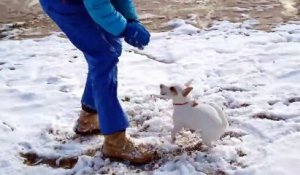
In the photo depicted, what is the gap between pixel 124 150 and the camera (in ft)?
9.85

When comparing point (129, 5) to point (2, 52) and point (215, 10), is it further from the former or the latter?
point (215, 10)

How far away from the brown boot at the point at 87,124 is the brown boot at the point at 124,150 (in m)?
0.30

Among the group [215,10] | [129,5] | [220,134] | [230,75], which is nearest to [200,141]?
[220,134]

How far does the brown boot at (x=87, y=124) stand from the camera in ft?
10.8

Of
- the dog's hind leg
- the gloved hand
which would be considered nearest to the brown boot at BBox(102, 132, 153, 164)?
the dog's hind leg

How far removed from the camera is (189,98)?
2.99 m

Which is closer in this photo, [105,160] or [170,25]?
[105,160]

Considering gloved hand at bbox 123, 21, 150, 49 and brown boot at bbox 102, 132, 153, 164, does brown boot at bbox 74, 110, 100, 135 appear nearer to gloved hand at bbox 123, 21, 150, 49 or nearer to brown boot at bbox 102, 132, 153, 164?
brown boot at bbox 102, 132, 153, 164

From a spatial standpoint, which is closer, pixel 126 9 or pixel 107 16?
pixel 107 16

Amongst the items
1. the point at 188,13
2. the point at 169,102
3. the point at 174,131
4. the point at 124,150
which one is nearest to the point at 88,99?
the point at 124,150

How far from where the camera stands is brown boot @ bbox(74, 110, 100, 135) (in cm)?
330

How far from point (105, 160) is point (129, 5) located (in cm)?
85

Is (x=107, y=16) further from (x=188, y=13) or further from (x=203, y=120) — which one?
(x=188, y=13)

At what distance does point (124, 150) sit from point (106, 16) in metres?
0.77
